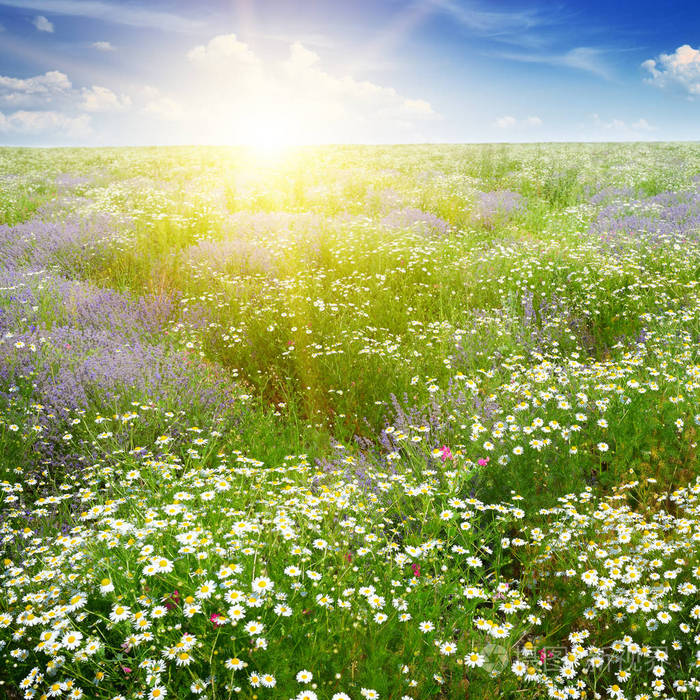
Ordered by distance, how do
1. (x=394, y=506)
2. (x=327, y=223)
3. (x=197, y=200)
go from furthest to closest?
1. (x=197, y=200)
2. (x=327, y=223)
3. (x=394, y=506)

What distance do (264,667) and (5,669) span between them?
1083mm

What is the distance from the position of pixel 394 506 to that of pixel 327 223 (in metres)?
7.07

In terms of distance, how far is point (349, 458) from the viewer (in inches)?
144

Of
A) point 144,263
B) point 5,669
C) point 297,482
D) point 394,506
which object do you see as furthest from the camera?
point 144,263

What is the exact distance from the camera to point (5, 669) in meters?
2.06

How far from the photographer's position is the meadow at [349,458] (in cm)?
204

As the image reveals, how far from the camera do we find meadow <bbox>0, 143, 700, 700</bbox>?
2043 mm

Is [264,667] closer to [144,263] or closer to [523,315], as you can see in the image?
[523,315]

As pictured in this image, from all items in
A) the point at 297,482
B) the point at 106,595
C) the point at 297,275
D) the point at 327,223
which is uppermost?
the point at 327,223

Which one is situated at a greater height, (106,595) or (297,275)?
(297,275)

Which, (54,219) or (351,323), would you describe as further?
(54,219)

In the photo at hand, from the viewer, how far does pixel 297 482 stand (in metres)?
3.50

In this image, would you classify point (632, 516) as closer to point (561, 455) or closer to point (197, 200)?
point (561, 455)

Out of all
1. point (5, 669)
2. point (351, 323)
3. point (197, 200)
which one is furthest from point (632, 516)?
point (197, 200)
